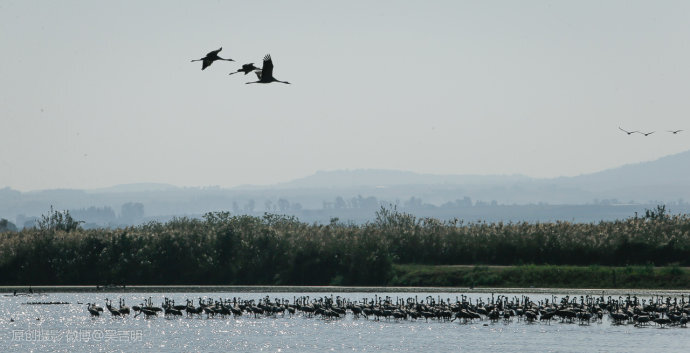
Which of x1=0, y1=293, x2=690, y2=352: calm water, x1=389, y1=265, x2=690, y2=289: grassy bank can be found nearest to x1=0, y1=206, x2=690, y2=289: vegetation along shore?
x1=389, y1=265, x2=690, y2=289: grassy bank

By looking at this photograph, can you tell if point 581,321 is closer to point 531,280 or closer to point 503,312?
point 503,312

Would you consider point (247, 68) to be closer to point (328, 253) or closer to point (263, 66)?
point (263, 66)

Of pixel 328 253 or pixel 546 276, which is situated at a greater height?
pixel 328 253

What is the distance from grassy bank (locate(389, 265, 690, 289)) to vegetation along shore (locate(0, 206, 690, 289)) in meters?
0.23

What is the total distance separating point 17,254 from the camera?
95438mm

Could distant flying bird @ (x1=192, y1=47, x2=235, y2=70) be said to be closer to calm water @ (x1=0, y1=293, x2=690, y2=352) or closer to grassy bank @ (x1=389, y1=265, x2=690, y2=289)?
calm water @ (x1=0, y1=293, x2=690, y2=352)

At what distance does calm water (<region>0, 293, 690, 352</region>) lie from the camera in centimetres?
5231

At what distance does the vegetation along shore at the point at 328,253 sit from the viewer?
89438mm

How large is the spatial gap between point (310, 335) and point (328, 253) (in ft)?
113

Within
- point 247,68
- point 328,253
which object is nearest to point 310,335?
point 247,68

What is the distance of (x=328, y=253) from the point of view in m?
91.9

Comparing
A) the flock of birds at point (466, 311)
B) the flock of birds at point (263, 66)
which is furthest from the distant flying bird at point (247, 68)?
the flock of birds at point (466, 311)

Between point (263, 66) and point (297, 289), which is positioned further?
point (297, 289)

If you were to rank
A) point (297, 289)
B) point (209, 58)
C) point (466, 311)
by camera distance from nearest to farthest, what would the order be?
point (209, 58) → point (466, 311) → point (297, 289)
